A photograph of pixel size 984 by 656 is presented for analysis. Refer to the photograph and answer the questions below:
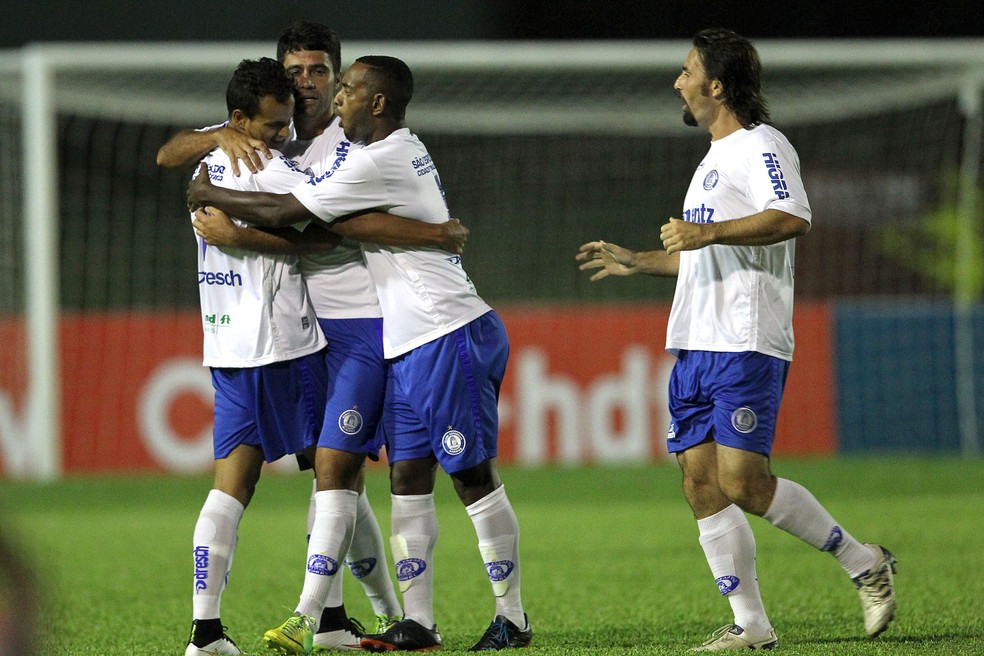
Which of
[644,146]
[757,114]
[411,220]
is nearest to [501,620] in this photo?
[411,220]

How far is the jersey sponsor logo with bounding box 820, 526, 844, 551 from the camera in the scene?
4.45m

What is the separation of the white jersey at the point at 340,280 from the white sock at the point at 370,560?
0.71 m

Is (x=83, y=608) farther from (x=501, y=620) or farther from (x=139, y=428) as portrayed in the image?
(x=139, y=428)

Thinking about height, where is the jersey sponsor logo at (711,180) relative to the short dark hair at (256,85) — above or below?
below

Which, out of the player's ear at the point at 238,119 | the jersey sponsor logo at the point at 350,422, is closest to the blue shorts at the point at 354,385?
the jersey sponsor logo at the point at 350,422

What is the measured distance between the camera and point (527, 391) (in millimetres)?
13172

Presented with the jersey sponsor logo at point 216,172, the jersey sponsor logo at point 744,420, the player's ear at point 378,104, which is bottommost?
the jersey sponsor logo at point 744,420

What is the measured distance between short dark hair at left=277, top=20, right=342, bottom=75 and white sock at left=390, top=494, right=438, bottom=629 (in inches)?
65.8

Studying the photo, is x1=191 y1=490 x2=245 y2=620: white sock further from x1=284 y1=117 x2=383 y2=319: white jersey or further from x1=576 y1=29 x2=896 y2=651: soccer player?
x1=576 y1=29 x2=896 y2=651: soccer player

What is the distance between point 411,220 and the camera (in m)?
4.44

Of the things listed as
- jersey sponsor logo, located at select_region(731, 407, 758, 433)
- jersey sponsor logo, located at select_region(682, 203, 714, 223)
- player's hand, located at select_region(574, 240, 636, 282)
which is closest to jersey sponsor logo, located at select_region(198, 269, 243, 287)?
player's hand, located at select_region(574, 240, 636, 282)

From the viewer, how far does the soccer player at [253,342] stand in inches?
172

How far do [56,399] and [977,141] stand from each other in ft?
32.4

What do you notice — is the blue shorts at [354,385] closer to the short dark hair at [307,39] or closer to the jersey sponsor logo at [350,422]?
the jersey sponsor logo at [350,422]
